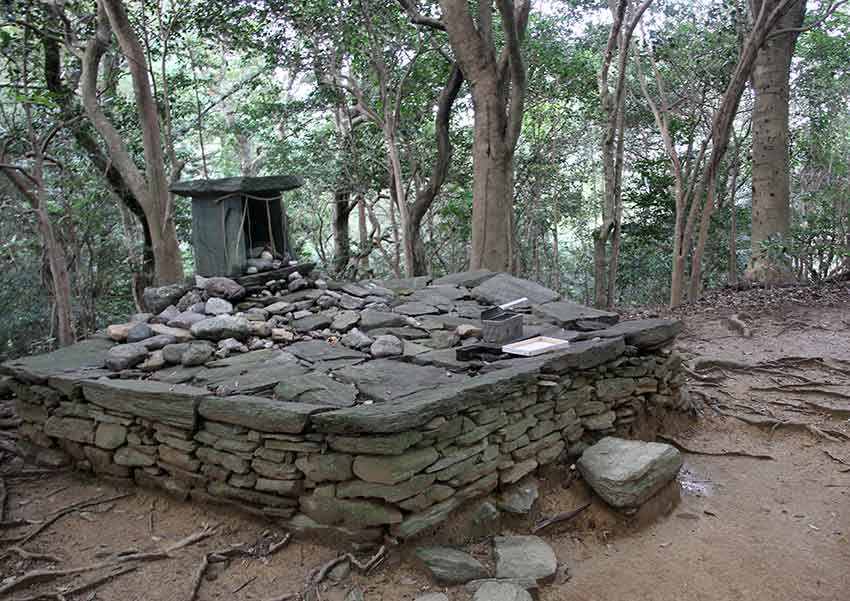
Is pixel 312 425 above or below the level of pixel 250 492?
above

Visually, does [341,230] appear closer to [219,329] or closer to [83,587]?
[219,329]

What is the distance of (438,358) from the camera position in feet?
13.1

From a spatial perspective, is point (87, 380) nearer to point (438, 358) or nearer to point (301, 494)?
point (301, 494)

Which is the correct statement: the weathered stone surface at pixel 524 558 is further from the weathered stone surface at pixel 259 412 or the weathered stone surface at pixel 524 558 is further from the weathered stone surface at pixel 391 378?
the weathered stone surface at pixel 259 412

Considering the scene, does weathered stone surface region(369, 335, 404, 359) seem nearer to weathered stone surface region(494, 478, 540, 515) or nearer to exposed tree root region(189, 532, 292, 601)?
weathered stone surface region(494, 478, 540, 515)

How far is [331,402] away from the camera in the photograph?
10.7 ft

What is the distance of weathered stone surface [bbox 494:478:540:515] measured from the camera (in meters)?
3.46

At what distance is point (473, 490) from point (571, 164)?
13.1m

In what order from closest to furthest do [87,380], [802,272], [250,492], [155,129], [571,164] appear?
1. [250,492]
2. [87,380]
3. [155,129]
4. [802,272]
5. [571,164]

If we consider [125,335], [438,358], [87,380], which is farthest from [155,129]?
[438,358]

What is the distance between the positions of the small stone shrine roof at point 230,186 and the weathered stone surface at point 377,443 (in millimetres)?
2977

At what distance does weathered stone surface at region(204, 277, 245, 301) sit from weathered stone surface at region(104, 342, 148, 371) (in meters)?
0.94

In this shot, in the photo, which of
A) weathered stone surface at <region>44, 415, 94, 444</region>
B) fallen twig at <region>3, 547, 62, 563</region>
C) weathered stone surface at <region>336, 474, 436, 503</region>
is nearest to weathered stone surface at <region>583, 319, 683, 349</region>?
weathered stone surface at <region>336, 474, 436, 503</region>

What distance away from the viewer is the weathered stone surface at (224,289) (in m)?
5.03
